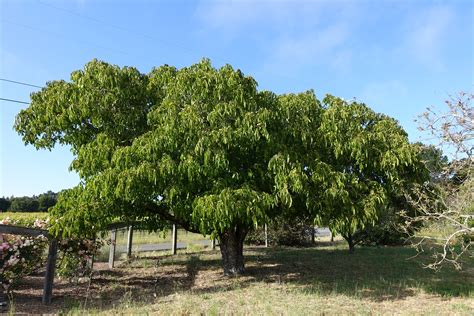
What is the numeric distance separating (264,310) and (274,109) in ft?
13.1

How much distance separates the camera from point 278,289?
28.2ft

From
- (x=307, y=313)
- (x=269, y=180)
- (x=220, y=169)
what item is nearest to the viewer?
(x=307, y=313)

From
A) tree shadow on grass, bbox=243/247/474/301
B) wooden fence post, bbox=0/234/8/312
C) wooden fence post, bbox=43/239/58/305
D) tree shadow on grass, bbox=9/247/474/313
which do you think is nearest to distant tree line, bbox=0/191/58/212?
tree shadow on grass, bbox=9/247/474/313

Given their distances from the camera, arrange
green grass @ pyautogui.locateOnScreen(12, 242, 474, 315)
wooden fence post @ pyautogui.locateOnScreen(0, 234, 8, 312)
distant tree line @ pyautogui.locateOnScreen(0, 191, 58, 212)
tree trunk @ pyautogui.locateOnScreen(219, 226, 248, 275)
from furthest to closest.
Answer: distant tree line @ pyautogui.locateOnScreen(0, 191, 58, 212), tree trunk @ pyautogui.locateOnScreen(219, 226, 248, 275), wooden fence post @ pyautogui.locateOnScreen(0, 234, 8, 312), green grass @ pyautogui.locateOnScreen(12, 242, 474, 315)

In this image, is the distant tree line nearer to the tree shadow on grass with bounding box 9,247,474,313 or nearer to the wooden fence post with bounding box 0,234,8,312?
the tree shadow on grass with bounding box 9,247,474,313

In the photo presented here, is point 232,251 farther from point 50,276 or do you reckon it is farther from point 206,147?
point 50,276

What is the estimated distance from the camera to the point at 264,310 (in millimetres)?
6652

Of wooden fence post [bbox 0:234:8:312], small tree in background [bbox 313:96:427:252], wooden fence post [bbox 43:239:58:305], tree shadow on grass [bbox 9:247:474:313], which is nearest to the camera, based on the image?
wooden fence post [bbox 0:234:8:312]

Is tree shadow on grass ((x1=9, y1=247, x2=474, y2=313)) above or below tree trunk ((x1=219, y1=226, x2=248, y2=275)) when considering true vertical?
below

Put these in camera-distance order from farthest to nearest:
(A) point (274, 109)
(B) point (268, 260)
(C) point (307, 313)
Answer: (B) point (268, 260)
(A) point (274, 109)
(C) point (307, 313)

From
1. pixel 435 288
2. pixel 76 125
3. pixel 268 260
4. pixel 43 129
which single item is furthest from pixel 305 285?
pixel 43 129

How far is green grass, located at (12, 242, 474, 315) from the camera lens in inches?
275

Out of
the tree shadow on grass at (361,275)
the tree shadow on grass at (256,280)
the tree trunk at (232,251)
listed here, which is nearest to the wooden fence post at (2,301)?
the tree shadow on grass at (256,280)

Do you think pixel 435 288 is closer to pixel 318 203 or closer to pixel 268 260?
pixel 318 203
